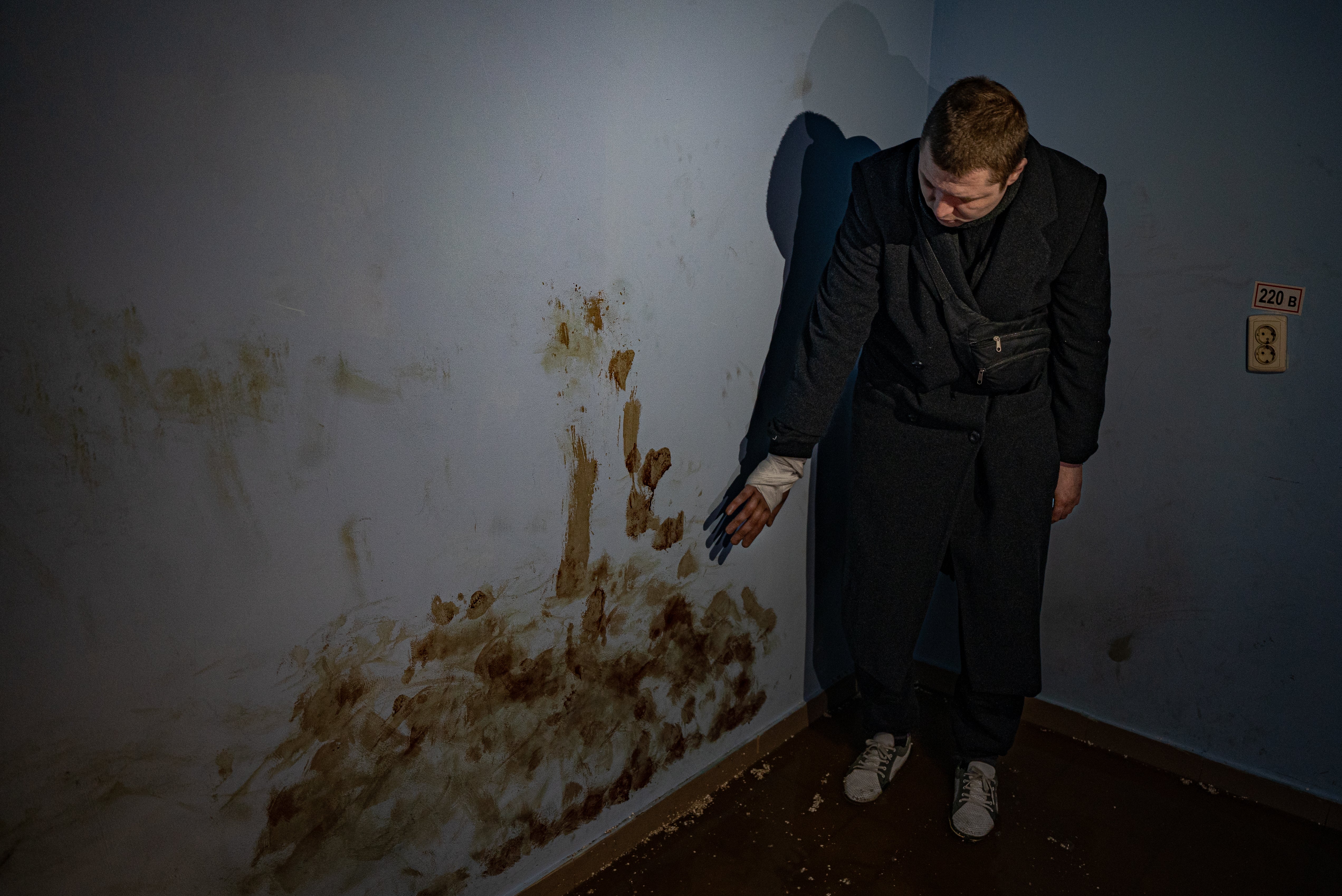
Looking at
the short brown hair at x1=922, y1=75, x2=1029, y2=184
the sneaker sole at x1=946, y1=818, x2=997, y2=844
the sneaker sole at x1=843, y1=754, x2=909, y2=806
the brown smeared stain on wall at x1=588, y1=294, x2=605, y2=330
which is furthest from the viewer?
the sneaker sole at x1=843, y1=754, x2=909, y2=806

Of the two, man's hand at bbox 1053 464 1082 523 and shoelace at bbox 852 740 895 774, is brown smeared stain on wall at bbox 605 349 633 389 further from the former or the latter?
shoelace at bbox 852 740 895 774

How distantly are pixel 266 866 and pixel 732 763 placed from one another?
1.07 meters

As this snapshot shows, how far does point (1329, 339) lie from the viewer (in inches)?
62.2

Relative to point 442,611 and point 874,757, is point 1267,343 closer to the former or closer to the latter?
point 874,757

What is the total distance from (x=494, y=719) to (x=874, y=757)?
0.98 m

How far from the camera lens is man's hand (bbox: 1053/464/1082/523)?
5.33ft

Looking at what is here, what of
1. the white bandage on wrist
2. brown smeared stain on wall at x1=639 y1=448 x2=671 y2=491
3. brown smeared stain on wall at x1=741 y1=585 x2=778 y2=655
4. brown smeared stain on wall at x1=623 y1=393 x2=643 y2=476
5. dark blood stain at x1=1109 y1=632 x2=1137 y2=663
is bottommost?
dark blood stain at x1=1109 y1=632 x2=1137 y2=663

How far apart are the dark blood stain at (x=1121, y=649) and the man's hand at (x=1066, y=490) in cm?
51

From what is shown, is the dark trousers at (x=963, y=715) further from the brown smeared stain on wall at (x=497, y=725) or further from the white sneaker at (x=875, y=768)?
the brown smeared stain on wall at (x=497, y=725)

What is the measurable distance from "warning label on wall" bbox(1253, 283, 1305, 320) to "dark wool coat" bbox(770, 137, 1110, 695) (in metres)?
0.43

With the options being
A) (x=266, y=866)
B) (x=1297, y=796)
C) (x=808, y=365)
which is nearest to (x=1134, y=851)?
(x=1297, y=796)

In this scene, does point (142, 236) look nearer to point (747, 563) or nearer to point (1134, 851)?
point (747, 563)

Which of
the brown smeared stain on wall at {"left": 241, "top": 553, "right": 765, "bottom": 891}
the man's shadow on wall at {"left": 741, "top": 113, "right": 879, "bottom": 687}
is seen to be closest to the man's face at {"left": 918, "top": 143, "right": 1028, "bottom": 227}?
the man's shadow on wall at {"left": 741, "top": 113, "right": 879, "bottom": 687}

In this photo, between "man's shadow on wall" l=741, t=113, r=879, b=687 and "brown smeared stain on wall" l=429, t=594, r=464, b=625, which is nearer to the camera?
"brown smeared stain on wall" l=429, t=594, r=464, b=625
